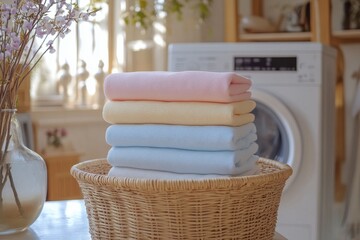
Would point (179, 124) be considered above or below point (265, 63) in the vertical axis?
below

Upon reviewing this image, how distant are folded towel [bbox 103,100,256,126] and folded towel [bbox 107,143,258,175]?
4 cm

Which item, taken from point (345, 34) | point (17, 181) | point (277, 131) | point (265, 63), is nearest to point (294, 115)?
point (277, 131)

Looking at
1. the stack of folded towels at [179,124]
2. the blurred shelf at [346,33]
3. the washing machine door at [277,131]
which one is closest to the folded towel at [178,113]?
the stack of folded towels at [179,124]

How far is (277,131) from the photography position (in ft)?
6.84

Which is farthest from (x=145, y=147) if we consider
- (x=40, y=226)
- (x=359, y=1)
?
(x=359, y=1)

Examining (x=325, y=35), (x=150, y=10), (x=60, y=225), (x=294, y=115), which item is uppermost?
(x=150, y=10)

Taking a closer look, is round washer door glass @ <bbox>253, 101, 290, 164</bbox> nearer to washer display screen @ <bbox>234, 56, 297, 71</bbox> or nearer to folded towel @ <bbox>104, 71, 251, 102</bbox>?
washer display screen @ <bbox>234, 56, 297, 71</bbox>

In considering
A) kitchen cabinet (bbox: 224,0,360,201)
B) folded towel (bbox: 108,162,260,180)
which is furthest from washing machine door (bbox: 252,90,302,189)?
folded towel (bbox: 108,162,260,180)

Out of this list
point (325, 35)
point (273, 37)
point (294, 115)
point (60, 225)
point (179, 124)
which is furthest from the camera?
point (273, 37)

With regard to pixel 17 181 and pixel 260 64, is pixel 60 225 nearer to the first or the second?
pixel 17 181

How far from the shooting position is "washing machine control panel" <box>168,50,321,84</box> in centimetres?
202

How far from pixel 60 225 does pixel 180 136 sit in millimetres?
363

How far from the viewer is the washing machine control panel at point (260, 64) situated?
79.4 inches

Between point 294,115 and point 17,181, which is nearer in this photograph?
point 17,181
